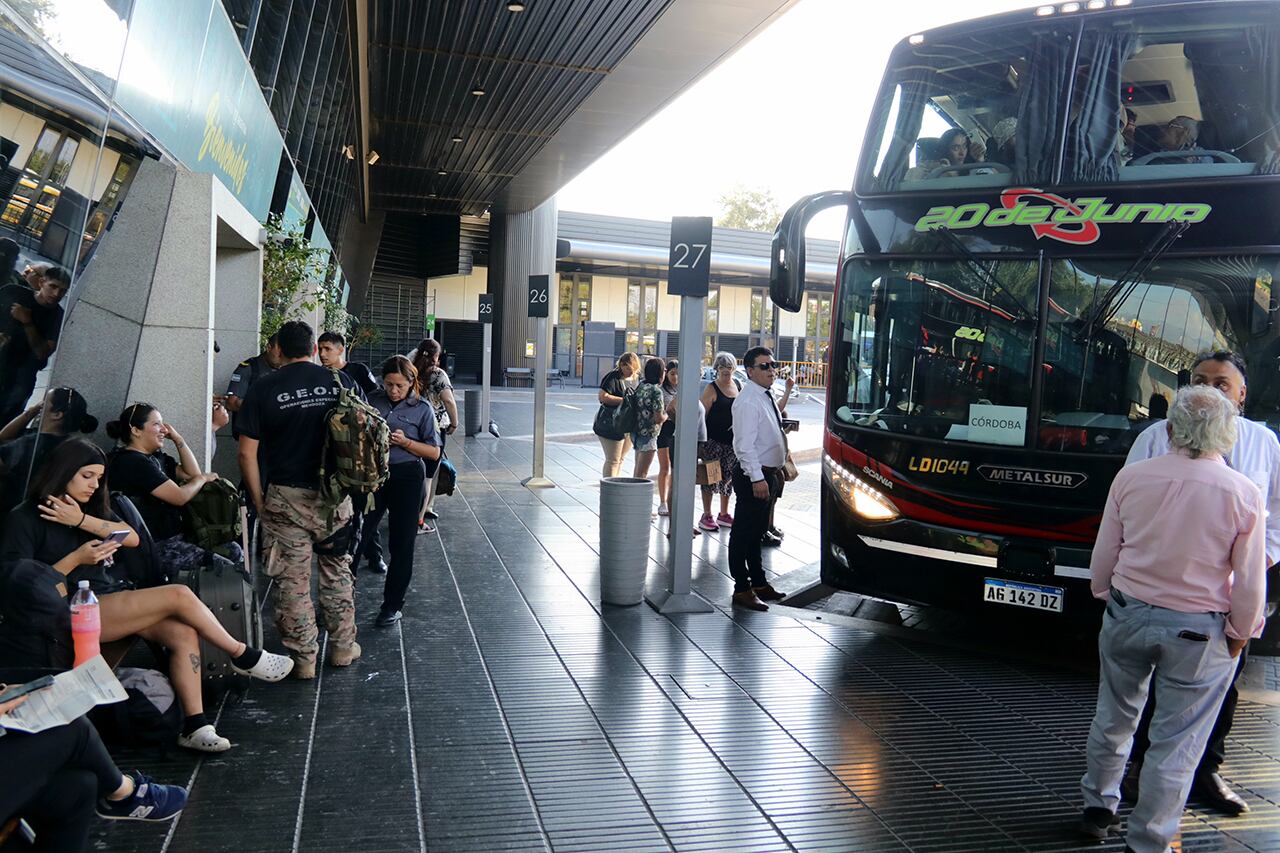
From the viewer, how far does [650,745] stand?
16.1ft

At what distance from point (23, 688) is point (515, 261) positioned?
31.1 m

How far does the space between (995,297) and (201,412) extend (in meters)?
5.26

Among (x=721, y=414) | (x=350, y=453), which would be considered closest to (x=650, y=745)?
(x=350, y=453)

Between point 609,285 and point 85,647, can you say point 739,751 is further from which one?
point 609,285

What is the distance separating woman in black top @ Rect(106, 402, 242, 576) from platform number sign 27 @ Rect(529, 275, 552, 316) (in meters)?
8.29

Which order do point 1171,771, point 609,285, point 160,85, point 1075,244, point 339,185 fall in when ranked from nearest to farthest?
1. point 1171,771
2. point 160,85
3. point 1075,244
4. point 339,185
5. point 609,285

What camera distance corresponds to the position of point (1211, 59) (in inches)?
246

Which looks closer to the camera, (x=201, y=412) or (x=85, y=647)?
(x=85, y=647)

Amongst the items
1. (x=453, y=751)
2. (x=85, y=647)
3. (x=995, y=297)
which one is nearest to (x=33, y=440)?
(x=85, y=647)

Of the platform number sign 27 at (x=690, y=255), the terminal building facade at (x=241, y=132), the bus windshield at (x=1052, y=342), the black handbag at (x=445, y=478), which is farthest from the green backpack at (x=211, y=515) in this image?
the bus windshield at (x=1052, y=342)

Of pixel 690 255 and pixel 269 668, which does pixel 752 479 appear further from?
pixel 269 668

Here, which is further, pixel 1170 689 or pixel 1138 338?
pixel 1138 338

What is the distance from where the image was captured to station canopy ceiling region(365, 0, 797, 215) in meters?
12.8

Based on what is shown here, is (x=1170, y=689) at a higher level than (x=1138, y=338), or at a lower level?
lower
